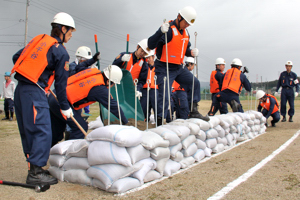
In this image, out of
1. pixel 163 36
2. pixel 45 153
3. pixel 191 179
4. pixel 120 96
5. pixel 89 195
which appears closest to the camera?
pixel 89 195

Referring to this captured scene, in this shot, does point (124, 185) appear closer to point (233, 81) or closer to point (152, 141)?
point (152, 141)

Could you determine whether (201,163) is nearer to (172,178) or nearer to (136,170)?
(172,178)

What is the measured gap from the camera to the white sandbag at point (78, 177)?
276 centimetres

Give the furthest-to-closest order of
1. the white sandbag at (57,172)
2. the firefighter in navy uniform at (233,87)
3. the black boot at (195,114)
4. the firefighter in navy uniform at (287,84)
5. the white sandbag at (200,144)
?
1. the firefighter in navy uniform at (287,84)
2. the firefighter in navy uniform at (233,87)
3. the black boot at (195,114)
4. the white sandbag at (200,144)
5. the white sandbag at (57,172)

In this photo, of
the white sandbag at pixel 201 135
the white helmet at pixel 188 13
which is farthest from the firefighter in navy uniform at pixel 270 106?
the white helmet at pixel 188 13

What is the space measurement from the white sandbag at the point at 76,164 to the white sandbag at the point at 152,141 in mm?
590

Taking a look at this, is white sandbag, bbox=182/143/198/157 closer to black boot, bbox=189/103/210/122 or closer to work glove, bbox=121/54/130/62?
black boot, bbox=189/103/210/122

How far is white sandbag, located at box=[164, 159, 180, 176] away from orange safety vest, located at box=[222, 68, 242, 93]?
3.85 m

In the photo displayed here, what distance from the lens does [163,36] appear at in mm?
4398

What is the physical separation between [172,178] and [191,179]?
201 mm

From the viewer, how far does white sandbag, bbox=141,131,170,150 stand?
115 inches

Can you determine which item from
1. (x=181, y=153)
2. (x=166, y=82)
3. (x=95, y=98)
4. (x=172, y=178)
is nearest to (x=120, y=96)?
(x=166, y=82)

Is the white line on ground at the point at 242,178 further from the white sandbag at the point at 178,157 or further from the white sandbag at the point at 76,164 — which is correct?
the white sandbag at the point at 76,164

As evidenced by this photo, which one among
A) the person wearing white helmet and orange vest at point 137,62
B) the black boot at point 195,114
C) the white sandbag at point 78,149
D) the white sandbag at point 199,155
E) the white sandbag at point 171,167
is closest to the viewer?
the white sandbag at point 78,149
